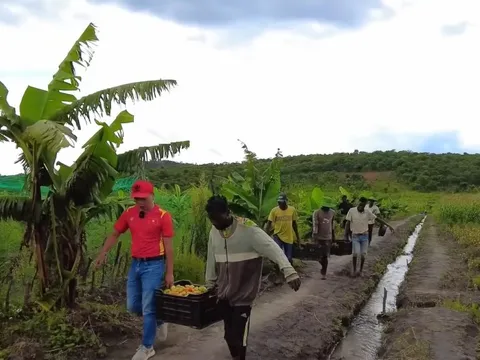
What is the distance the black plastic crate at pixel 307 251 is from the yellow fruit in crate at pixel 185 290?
6665 mm

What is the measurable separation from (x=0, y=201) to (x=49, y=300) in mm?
1331

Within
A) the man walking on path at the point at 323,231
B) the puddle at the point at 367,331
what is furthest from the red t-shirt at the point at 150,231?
the man walking on path at the point at 323,231

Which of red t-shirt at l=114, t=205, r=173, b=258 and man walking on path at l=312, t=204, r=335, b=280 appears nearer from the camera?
red t-shirt at l=114, t=205, r=173, b=258

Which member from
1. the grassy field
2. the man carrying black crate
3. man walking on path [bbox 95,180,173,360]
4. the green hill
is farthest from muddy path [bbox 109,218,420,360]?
the green hill

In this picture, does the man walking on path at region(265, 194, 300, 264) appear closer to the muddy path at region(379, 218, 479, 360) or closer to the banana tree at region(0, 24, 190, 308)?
the muddy path at region(379, 218, 479, 360)

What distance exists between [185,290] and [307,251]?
22.7ft

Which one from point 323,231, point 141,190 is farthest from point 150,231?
point 323,231

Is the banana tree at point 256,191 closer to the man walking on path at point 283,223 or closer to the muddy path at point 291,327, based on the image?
the man walking on path at point 283,223

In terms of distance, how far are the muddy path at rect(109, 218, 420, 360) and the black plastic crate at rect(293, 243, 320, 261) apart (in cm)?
59

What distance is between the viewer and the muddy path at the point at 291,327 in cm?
734

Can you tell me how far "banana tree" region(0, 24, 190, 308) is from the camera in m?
6.84

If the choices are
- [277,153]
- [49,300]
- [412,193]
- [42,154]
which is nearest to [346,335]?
[277,153]

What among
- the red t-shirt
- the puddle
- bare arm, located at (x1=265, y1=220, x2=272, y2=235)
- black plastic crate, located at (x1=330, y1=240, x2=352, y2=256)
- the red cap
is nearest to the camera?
Result: the red cap

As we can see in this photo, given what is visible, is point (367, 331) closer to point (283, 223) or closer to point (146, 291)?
point (283, 223)
